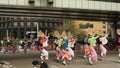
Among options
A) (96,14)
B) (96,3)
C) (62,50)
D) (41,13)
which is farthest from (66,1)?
(62,50)

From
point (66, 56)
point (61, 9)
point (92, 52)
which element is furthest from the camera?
point (61, 9)

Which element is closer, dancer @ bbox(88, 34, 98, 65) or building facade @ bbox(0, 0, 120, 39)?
dancer @ bbox(88, 34, 98, 65)

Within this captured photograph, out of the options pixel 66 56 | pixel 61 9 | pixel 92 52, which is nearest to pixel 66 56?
pixel 66 56

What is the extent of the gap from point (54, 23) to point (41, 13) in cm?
5766

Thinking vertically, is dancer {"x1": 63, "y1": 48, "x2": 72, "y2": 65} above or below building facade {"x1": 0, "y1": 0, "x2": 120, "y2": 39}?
below

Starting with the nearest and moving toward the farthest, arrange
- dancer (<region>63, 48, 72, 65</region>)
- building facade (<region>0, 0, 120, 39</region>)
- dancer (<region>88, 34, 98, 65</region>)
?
dancer (<region>88, 34, 98, 65</region>), dancer (<region>63, 48, 72, 65</region>), building facade (<region>0, 0, 120, 39</region>)

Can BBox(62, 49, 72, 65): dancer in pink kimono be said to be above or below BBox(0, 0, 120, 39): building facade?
below

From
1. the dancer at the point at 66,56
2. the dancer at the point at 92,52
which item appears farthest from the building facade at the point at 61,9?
the dancer at the point at 92,52

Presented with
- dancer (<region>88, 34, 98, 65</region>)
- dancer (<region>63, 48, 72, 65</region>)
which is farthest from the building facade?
dancer (<region>88, 34, 98, 65</region>)

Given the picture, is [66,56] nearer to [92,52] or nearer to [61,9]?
[92,52]

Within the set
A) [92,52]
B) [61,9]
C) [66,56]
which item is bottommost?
[66,56]

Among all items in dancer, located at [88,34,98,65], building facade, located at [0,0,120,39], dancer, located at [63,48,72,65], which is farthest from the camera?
building facade, located at [0,0,120,39]

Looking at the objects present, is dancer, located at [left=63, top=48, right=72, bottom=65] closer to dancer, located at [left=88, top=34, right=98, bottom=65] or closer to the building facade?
dancer, located at [left=88, top=34, right=98, bottom=65]

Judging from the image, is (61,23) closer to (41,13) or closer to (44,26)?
(44,26)
